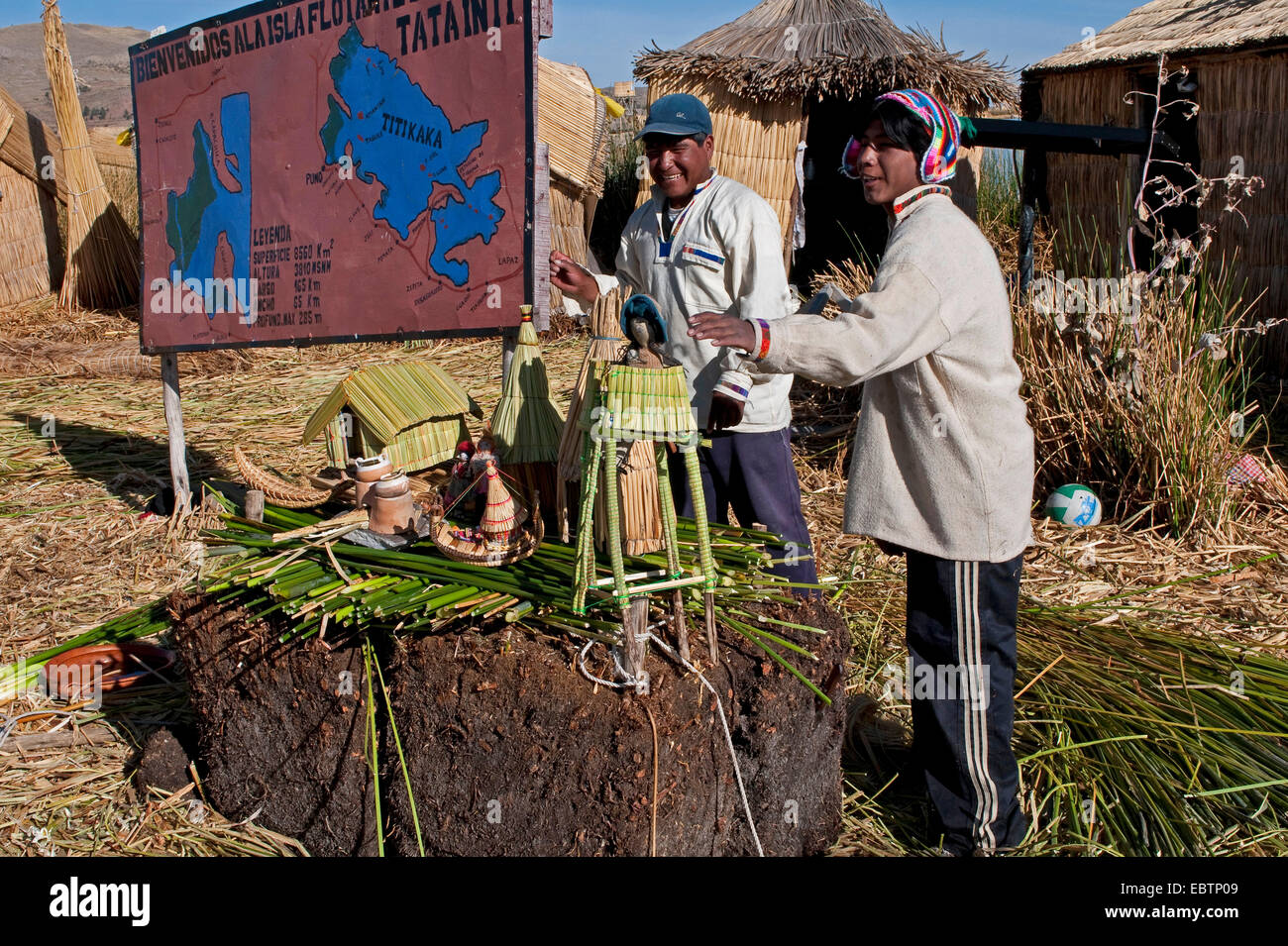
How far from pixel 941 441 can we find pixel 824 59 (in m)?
8.37

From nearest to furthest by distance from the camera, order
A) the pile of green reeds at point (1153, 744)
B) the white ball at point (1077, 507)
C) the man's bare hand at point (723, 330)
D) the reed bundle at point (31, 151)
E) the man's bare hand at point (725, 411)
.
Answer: the man's bare hand at point (723, 330) < the pile of green reeds at point (1153, 744) < the man's bare hand at point (725, 411) < the white ball at point (1077, 507) < the reed bundle at point (31, 151)

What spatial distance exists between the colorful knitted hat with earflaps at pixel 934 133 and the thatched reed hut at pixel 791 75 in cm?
748

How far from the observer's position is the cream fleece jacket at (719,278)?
3.62 metres

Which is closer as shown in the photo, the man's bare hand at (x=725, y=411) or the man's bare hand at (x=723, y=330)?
the man's bare hand at (x=723, y=330)

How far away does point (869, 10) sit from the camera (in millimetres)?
10734

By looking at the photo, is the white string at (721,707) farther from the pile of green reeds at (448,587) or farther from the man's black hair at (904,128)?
the man's black hair at (904,128)

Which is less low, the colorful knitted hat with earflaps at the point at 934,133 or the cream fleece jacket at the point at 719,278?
the colorful knitted hat with earflaps at the point at 934,133

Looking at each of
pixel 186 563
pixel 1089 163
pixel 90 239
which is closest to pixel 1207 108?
pixel 1089 163

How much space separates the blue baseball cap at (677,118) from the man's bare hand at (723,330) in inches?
50.6

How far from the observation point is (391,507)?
3.24 metres

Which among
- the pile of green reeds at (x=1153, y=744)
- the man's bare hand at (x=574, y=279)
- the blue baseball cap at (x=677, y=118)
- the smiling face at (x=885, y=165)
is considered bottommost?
the pile of green reeds at (x=1153, y=744)

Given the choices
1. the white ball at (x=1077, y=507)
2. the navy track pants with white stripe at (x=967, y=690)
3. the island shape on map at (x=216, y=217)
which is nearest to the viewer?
the navy track pants with white stripe at (x=967, y=690)
